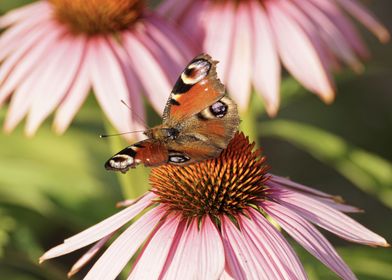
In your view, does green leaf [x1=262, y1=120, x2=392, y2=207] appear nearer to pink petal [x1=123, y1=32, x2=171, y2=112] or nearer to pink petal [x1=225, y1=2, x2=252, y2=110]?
pink petal [x1=225, y1=2, x2=252, y2=110]

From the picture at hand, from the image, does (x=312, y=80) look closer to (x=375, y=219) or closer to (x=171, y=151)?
(x=171, y=151)

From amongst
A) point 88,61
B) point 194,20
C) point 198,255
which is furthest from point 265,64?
point 198,255

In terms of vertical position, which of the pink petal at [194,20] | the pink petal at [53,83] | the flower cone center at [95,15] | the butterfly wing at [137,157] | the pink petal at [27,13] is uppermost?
the pink petal at [27,13]

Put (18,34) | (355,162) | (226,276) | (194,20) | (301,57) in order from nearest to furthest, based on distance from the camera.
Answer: (226,276) → (301,57) → (18,34) → (194,20) → (355,162)

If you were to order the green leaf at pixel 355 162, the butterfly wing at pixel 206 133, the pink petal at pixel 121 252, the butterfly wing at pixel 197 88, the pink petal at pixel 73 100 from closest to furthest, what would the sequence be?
the pink petal at pixel 121 252
the butterfly wing at pixel 206 133
the butterfly wing at pixel 197 88
the pink petal at pixel 73 100
the green leaf at pixel 355 162

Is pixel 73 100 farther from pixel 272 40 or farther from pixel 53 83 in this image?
pixel 272 40

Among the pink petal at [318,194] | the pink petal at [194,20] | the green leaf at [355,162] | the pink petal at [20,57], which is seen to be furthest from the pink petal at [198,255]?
the green leaf at [355,162]

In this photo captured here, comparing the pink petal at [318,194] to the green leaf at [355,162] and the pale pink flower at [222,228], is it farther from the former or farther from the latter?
the green leaf at [355,162]
